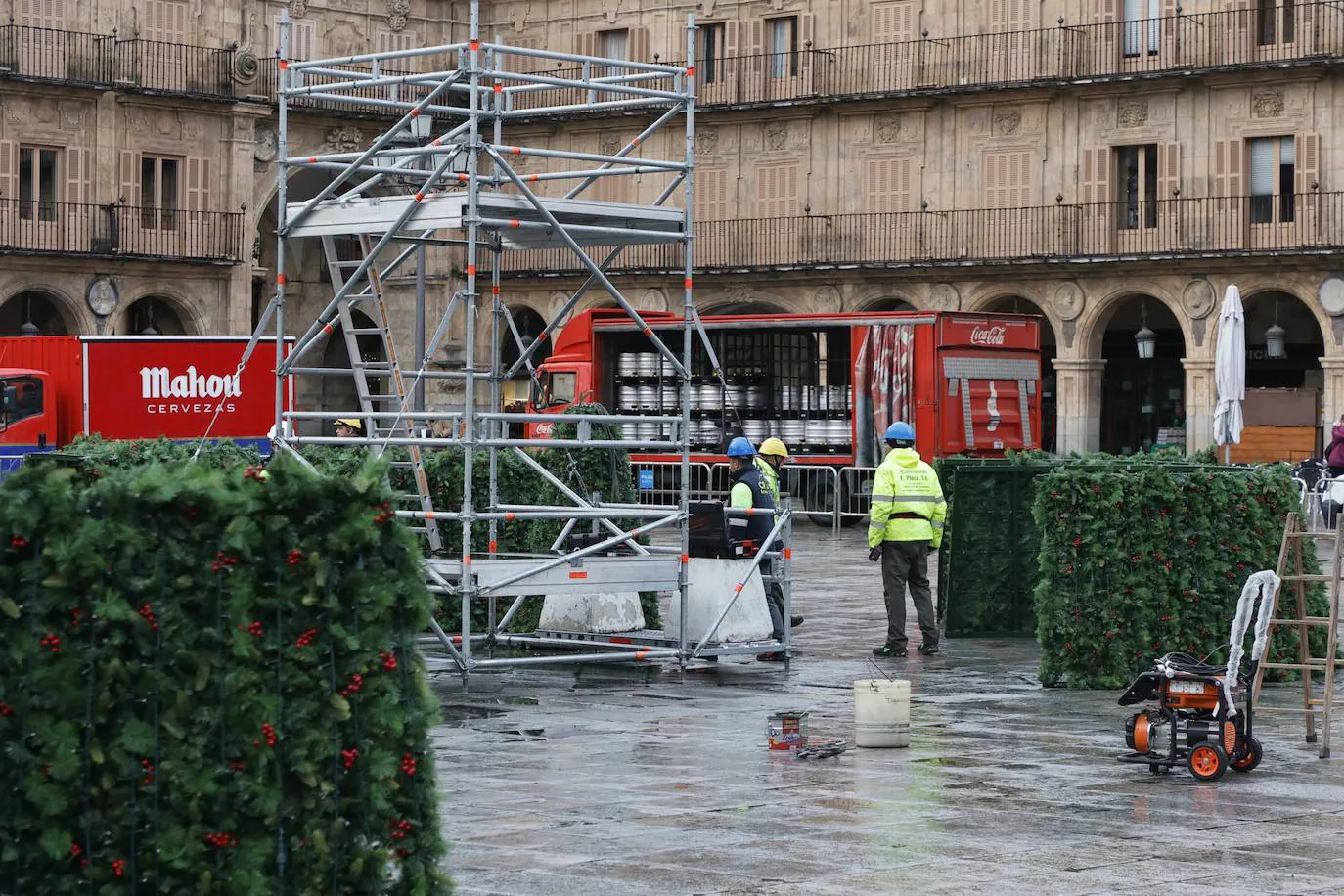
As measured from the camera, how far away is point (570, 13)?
44750mm

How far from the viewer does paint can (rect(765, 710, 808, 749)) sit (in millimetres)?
10867

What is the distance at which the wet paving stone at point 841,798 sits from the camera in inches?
311

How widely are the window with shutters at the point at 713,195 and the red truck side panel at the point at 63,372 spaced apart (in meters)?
13.3

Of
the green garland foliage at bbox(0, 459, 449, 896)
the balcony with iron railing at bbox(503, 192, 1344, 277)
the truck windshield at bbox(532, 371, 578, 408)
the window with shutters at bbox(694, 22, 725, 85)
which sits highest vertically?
the window with shutters at bbox(694, 22, 725, 85)

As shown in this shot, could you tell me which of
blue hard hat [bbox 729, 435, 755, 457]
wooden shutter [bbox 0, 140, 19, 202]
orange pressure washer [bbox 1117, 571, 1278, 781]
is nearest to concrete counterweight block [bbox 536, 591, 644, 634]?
blue hard hat [bbox 729, 435, 755, 457]

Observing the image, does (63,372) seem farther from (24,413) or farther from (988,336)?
(988,336)

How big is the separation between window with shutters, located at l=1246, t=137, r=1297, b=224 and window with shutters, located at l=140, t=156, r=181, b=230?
19057mm

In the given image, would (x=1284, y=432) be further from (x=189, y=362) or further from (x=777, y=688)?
(x=777, y=688)

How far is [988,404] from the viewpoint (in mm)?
32250

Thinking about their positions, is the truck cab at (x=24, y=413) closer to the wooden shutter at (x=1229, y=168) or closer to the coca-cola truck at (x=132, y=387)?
the coca-cola truck at (x=132, y=387)

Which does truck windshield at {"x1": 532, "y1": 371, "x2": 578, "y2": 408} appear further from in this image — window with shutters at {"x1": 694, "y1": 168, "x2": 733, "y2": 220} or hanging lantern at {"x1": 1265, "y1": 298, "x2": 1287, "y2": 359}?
hanging lantern at {"x1": 1265, "y1": 298, "x2": 1287, "y2": 359}

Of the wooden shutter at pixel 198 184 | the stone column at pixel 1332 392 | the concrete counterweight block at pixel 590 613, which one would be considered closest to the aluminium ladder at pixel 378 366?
the concrete counterweight block at pixel 590 613

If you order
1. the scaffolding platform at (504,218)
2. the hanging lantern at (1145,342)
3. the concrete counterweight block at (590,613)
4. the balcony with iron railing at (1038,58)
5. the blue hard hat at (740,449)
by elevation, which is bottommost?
the concrete counterweight block at (590,613)

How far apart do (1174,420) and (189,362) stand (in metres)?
17.4
